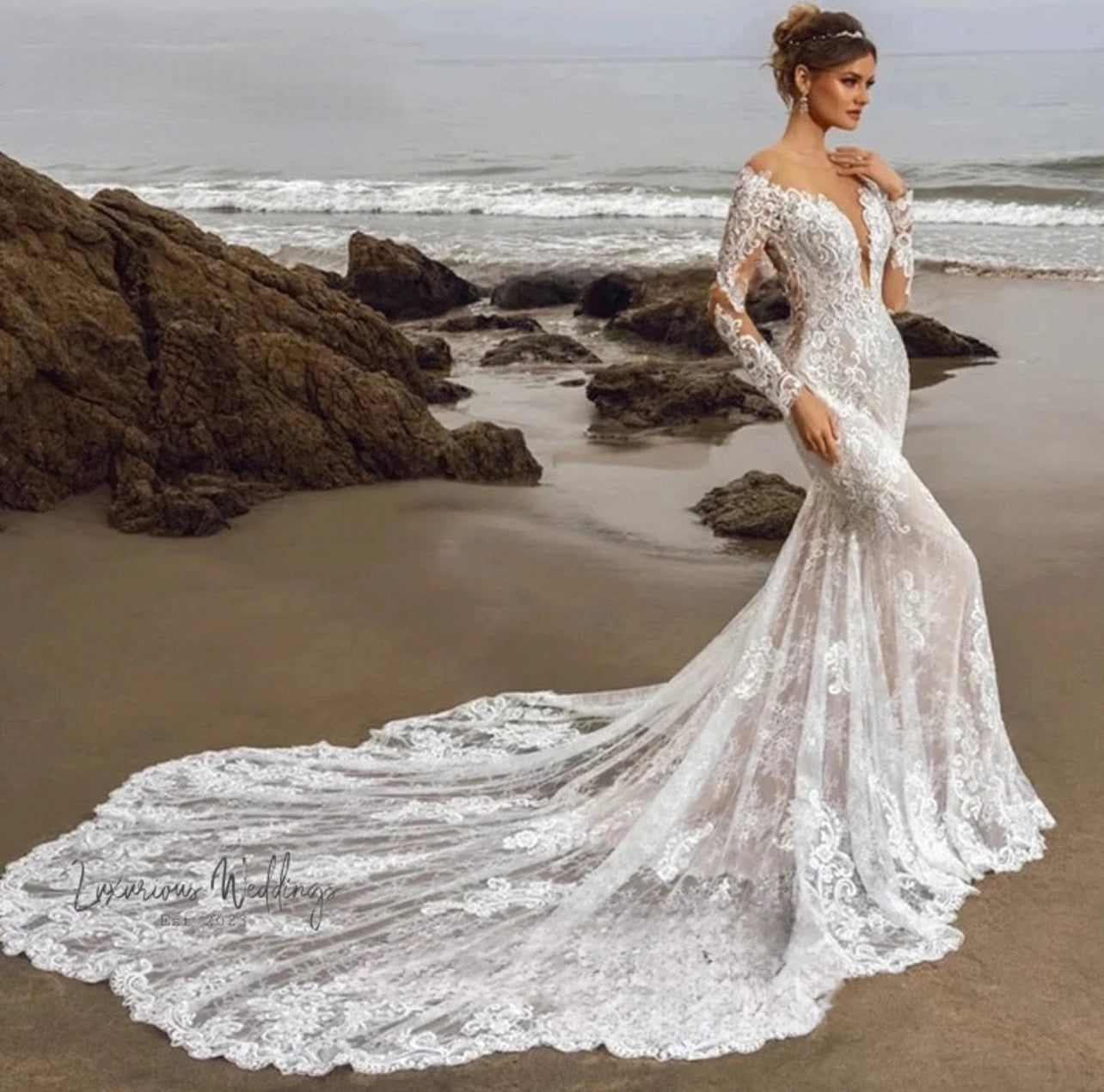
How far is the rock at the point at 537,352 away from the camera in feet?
39.3

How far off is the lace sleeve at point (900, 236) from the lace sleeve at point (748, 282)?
0.46 m

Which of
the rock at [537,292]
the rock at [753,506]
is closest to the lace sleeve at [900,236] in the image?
the rock at [753,506]

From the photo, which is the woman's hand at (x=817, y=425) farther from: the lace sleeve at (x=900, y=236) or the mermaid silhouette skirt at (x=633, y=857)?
the lace sleeve at (x=900, y=236)

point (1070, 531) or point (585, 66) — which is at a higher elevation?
point (585, 66)

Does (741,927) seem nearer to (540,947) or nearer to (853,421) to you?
(540,947)

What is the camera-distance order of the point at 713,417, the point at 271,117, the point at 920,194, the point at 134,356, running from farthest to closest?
the point at 271,117
the point at 920,194
the point at 713,417
the point at 134,356

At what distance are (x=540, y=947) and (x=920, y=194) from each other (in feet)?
72.7

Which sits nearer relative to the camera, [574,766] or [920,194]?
[574,766]

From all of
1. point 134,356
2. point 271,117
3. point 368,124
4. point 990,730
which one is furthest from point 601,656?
point 271,117

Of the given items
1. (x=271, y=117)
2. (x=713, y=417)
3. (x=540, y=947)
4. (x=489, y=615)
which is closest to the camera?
(x=540, y=947)

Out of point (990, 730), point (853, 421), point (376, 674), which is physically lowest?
point (376, 674)

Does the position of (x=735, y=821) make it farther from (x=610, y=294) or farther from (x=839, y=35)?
(x=610, y=294)

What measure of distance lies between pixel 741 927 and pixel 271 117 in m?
46.8

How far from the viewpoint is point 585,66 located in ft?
262
